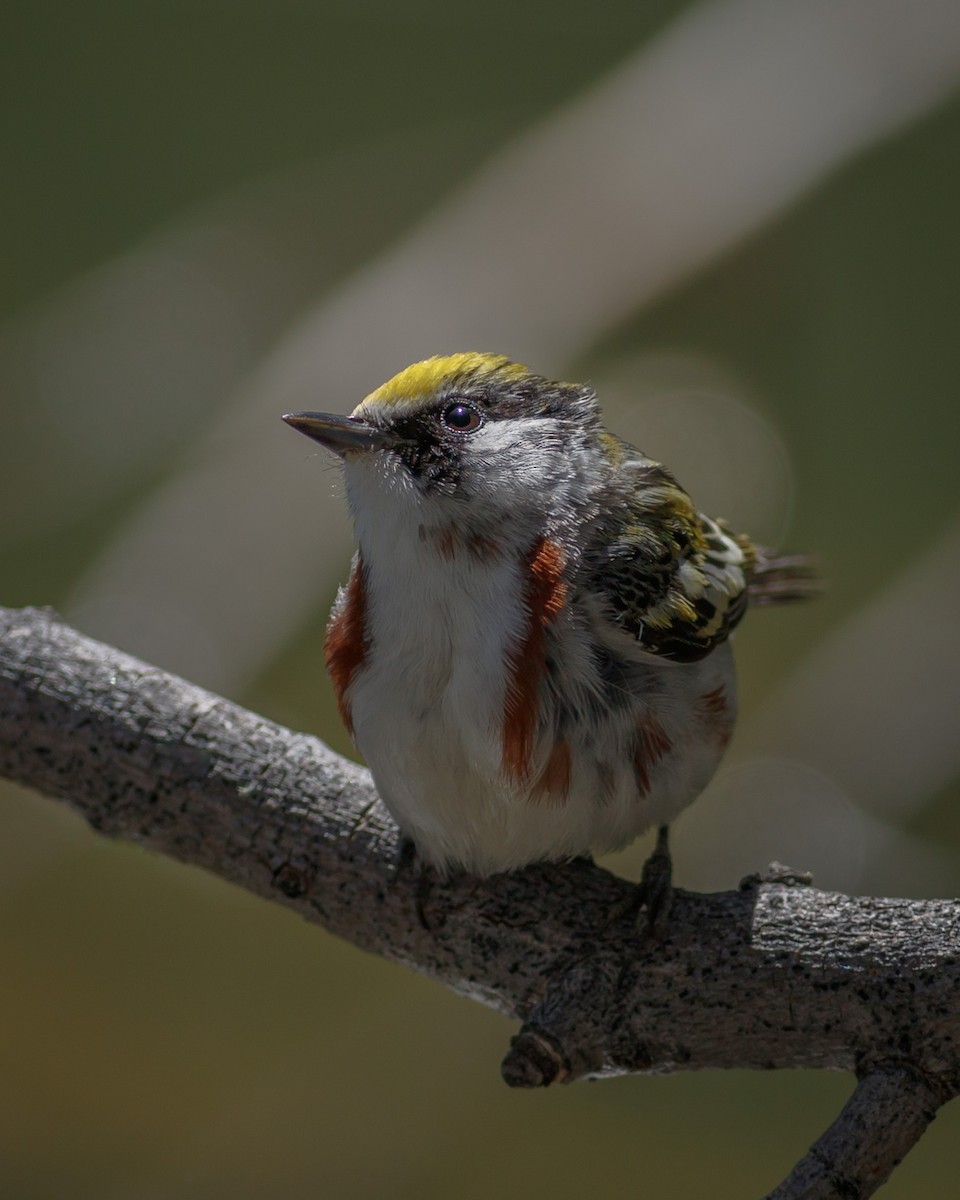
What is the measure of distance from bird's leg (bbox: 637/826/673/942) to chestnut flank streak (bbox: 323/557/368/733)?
633 millimetres

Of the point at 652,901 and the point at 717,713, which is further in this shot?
the point at 717,713

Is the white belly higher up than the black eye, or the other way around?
the black eye

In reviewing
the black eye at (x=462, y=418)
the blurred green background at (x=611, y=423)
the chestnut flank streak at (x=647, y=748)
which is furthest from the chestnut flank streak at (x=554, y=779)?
the blurred green background at (x=611, y=423)

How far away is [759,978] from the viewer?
217cm

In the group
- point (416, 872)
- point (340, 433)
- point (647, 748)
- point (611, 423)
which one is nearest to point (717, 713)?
point (647, 748)

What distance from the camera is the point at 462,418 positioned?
2332 millimetres

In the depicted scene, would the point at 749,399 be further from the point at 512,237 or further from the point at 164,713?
the point at 164,713

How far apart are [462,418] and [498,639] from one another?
→ 43 cm

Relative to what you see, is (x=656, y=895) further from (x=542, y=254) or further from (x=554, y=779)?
(x=542, y=254)

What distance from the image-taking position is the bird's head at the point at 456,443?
2227 mm

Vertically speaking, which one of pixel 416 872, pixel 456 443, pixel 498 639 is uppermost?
pixel 456 443

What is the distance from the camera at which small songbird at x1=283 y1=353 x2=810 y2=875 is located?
223cm

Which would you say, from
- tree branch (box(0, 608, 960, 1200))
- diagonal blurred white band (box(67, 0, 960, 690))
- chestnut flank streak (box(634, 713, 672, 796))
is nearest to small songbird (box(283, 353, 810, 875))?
chestnut flank streak (box(634, 713, 672, 796))

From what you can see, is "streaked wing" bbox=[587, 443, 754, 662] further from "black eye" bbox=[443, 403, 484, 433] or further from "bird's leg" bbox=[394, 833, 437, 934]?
"bird's leg" bbox=[394, 833, 437, 934]
